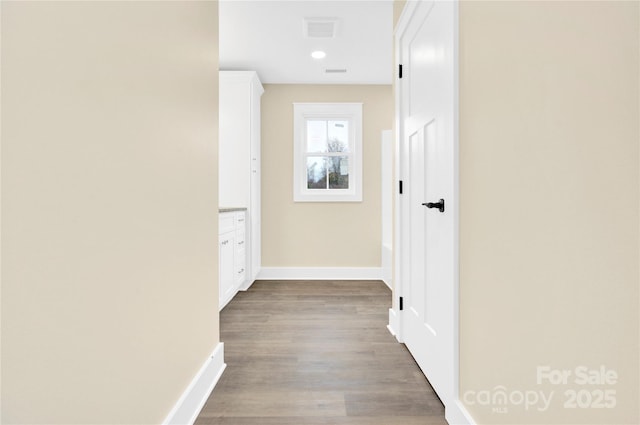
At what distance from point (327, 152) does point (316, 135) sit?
25 cm

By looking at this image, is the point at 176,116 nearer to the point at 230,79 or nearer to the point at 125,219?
the point at 125,219

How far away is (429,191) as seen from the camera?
1.75 m

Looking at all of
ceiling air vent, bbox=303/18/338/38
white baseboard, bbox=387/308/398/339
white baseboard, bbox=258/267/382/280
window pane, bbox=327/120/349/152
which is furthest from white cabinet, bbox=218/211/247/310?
ceiling air vent, bbox=303/18/338/38

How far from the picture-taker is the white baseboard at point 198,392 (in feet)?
4.12

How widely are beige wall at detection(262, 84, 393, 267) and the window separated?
75 mm

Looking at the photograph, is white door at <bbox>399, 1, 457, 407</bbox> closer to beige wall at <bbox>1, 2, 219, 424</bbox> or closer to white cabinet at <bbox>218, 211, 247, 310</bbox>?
beige wall at <bbox>1, 2, 219, 424</bbox>
